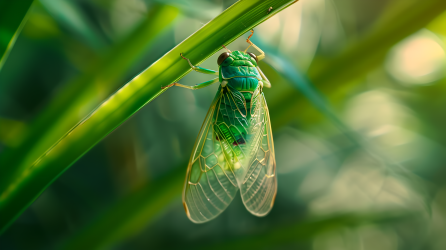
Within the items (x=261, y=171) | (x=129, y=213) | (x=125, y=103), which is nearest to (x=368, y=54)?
(x=261, y=171)

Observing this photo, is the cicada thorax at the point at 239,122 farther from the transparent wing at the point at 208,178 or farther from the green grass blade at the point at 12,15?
the green grass blade at the point at 12,15

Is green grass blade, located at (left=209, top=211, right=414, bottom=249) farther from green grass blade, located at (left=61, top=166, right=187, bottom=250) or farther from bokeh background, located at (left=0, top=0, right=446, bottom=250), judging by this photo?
green grass blade, located at (left=61, top=166, right=187, bottom=250)

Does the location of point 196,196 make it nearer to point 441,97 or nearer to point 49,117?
point 49,117

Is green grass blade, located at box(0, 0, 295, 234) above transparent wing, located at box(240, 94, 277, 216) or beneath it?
above

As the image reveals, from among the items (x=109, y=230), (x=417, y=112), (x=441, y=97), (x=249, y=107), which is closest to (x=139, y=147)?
(x=109, y=230)

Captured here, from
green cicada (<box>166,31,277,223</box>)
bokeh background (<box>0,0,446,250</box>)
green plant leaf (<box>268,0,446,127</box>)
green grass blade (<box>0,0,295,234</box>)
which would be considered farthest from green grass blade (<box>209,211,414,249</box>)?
green grass blade (<box>0,0,295,234</box>)

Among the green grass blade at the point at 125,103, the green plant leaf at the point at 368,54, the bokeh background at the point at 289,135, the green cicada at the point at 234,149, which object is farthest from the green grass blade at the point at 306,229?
the green grass blade at the point at 125,103
